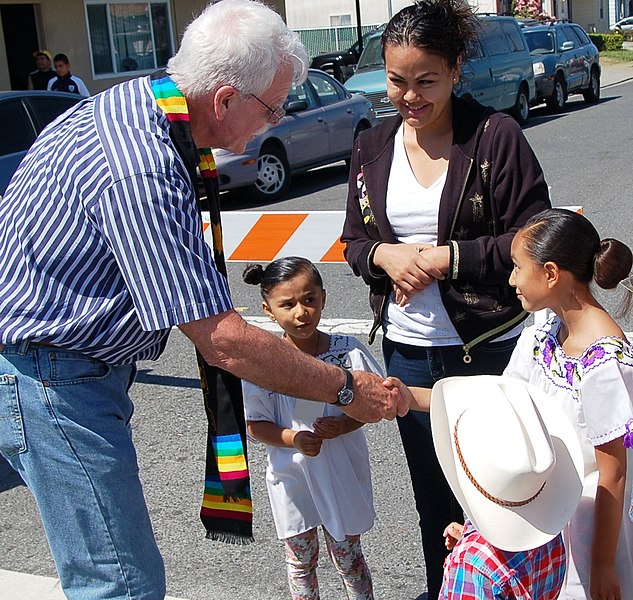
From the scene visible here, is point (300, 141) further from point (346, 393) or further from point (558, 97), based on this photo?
point (346, 393)

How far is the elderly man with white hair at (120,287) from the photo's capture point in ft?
7.86

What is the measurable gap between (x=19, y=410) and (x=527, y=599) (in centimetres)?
145

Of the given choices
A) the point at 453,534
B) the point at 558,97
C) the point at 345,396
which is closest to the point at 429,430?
the point at 453,534

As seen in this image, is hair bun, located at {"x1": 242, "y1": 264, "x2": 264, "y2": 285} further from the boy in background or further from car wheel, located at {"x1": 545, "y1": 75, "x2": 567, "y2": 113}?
car wheel, located at {"x1": 545, "y1": 75, "x2": 567, "y2": 113}

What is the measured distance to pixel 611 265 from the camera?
2758mm

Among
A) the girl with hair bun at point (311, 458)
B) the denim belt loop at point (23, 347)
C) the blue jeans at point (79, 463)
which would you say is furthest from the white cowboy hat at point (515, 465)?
the denim belt loop at point (23, 347)

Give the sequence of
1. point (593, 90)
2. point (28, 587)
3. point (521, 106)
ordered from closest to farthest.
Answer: point (28, 587), point (521, 106), point (593, 90)

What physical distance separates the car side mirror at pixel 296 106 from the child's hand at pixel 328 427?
35.0 ft

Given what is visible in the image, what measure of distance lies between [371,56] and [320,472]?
53.0 ft

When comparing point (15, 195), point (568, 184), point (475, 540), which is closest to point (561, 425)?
point (475, 540)

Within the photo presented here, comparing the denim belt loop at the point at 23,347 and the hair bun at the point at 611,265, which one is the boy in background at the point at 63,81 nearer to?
the denim belt loop at the point at 23,347

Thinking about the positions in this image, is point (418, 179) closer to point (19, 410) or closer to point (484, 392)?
point (484, 392)

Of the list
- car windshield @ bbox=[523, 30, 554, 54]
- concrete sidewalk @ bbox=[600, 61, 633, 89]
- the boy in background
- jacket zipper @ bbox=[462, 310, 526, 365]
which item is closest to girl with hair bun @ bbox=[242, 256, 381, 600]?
jacket zipper @ bbox=[462, 310, 526, 365]

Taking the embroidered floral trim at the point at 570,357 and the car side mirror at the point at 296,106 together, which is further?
the car side mirror at the point at 296,106
